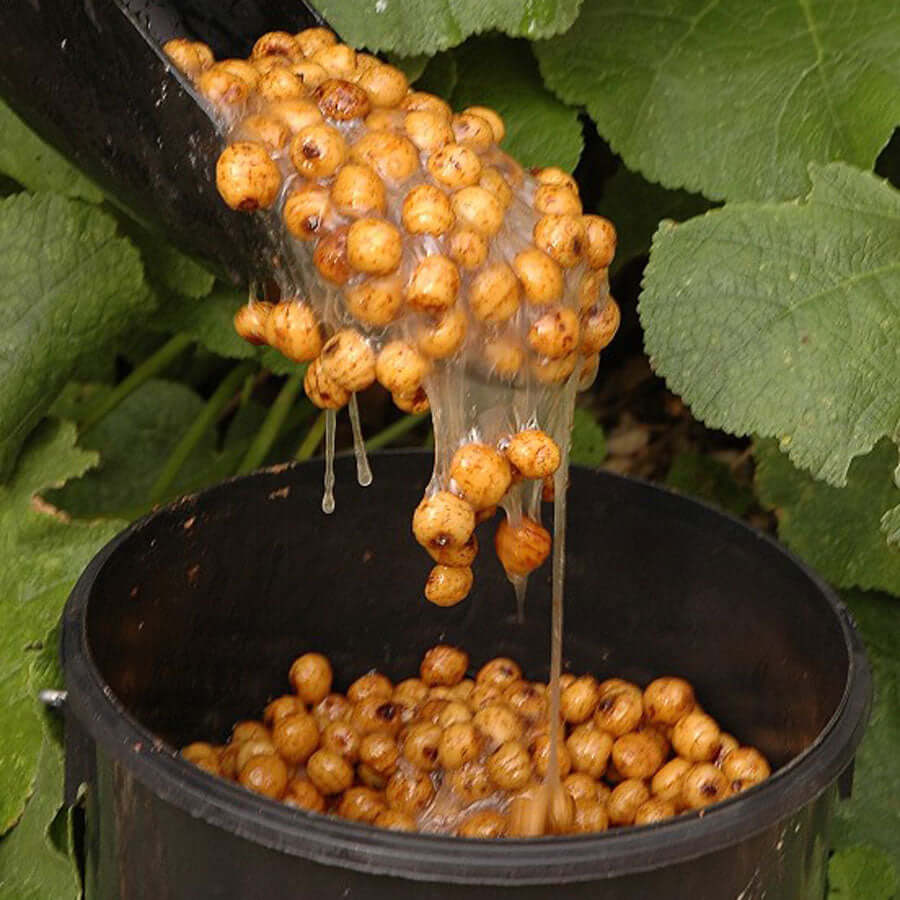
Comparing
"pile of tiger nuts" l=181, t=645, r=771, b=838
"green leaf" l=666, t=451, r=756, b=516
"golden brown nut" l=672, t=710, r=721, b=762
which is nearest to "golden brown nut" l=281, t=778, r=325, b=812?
"pile of tiger nuts" l=181, t=645, r=771, b=838

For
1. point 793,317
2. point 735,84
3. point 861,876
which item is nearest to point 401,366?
point 793,317

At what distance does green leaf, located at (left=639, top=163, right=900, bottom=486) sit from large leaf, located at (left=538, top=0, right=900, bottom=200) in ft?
0.55

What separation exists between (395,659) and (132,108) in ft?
2.05

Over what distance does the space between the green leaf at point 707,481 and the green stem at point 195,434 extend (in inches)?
22.6

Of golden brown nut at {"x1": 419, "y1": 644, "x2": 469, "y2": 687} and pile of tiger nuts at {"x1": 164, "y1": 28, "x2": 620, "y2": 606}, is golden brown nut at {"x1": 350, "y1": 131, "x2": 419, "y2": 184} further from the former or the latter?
golden brown nut at {"x1": 419, "y1": 644, "x2": 469, "y2": 687}

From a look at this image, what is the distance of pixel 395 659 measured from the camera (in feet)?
5.16

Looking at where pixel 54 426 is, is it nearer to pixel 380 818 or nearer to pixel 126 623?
pixel 126 623

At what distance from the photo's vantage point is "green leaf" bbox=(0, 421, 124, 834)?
4.50 feet

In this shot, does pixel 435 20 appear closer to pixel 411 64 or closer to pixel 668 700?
pixel 411 64

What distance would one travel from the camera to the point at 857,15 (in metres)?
1.55

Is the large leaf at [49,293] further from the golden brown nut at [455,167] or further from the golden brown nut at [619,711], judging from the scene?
the golden brown nut at [619,711]

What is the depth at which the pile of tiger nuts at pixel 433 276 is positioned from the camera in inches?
43.3

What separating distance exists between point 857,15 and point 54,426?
2.99 ft

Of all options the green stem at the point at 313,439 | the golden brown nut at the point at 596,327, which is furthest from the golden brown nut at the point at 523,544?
the green stem at the point at 313,439
